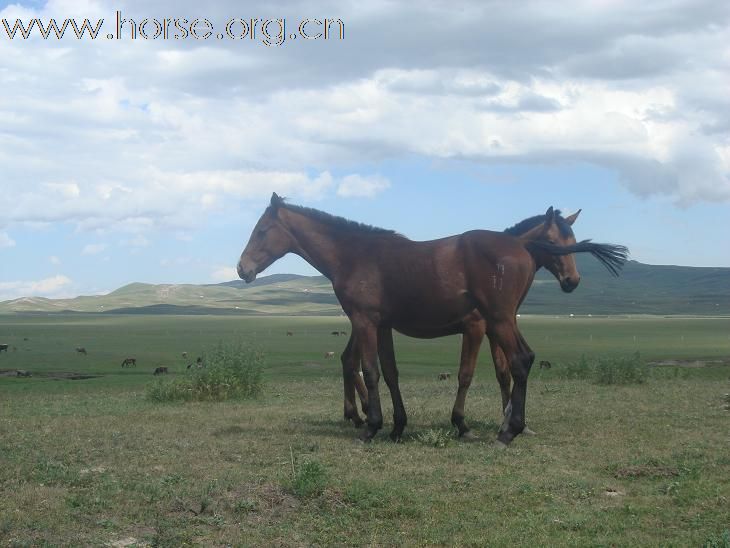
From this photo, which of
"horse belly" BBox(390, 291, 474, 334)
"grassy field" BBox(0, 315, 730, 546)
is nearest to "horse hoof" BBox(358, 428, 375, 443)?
"grassy field" BBox(0, 315, 730, 546)

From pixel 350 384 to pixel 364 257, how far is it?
7.77ft

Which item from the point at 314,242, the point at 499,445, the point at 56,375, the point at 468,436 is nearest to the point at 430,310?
the point at 468,436

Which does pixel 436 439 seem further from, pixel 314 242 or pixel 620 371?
pixel 620 371

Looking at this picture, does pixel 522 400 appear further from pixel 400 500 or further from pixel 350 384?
pixel 400 500

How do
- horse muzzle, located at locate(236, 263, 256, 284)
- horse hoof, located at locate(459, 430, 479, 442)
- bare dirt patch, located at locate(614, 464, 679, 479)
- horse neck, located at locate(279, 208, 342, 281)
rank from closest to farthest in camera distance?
bare dirt patch, located at locate(614, 464, 679, 479) → horse hoof, located at locate(459, 430, 479, 442) → horse neck, located at locate(279, 208, 342, 281) → horse muzzle, located at locate(236, 263, 256, 284)

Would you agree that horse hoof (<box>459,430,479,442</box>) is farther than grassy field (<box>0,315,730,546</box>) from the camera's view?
Yes

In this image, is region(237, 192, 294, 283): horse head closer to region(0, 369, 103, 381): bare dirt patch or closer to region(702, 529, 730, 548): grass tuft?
region(702, 529, 730, 548): grass tuft

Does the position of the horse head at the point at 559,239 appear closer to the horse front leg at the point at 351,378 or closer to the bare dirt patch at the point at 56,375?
the horse front leg at the point at 351,378

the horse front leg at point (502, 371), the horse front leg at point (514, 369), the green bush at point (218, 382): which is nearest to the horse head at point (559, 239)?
the horse front leg at point (502, 371)

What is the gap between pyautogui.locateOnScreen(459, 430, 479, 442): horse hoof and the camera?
12352mm

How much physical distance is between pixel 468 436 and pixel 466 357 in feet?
3.86

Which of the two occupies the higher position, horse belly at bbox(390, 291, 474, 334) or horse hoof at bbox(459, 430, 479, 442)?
horse belly at bbox(390, 291, 474, 334)

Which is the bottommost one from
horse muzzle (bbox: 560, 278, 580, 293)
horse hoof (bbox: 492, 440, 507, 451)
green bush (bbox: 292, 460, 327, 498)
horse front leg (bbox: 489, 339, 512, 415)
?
horse hoof (bbox: 492, 440, 507, 451)

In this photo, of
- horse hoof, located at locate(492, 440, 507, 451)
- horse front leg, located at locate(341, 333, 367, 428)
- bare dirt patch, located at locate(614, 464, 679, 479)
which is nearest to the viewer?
bare dirt patch, located at locate(614, 464, 679, 479)
